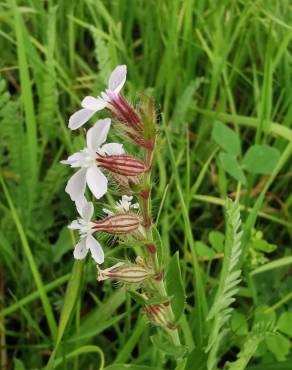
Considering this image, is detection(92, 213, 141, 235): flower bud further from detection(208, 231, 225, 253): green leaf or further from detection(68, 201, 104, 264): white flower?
detection(208, 231, 225, 253): green leaf

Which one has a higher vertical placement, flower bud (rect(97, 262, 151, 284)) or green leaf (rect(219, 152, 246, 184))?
flower bud (rect(97, 262, 151, 284))

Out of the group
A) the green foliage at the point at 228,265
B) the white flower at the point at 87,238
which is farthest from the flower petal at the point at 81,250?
the green foliage at the point at 228,265

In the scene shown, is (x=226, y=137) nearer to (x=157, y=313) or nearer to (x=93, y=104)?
(x=157, y=313)

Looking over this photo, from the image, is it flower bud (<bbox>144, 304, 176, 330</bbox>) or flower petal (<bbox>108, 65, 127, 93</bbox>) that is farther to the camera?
flower bud (<bbox>144, 304, 176, 330</bbox>)

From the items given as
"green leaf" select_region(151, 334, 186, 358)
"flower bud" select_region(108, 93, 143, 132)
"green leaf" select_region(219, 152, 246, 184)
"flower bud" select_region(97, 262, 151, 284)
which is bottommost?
"green leaf" select_region(151, 334, 186, 358)

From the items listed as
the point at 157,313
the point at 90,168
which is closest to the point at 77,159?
the point at 90,168

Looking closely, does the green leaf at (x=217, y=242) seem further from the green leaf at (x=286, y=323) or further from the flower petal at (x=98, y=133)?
the flower petal at (x=98, y=133)

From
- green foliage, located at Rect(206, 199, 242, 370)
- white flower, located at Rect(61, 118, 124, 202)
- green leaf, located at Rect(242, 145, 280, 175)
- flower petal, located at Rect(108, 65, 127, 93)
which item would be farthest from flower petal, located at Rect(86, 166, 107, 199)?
green leaf, located at Rect(242, 145, 280, 175)
